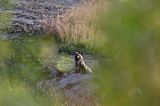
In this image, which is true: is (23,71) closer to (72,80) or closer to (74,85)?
(74,85)

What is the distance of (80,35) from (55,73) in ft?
9.21

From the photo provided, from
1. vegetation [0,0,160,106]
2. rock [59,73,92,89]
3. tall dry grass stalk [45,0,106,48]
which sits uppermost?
vegetation [0,0,160,106]

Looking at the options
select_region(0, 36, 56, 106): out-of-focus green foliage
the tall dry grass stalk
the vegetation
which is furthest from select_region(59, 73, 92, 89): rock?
the vegetation

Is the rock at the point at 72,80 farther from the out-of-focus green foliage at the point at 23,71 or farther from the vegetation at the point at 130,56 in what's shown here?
the vegetation at the point at 130,56

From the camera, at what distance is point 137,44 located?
192cm

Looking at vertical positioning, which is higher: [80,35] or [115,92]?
[115,92]

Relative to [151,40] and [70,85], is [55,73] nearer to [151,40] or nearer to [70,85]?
[70,85]

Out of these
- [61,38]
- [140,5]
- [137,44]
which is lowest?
[61,38]

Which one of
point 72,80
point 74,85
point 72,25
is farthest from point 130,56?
point 72,25

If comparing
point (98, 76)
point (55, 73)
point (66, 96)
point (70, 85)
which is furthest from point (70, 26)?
point (98, 76)

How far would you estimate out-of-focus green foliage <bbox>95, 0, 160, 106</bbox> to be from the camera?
1.91m

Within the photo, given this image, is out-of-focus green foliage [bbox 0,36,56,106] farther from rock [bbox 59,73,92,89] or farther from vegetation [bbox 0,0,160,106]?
rock [bbox 59,73,92,89]

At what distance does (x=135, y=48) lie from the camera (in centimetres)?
195

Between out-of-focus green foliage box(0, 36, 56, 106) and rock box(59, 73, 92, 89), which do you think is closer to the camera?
out-of-focus green foliage box(0, 36, 56, 106)
